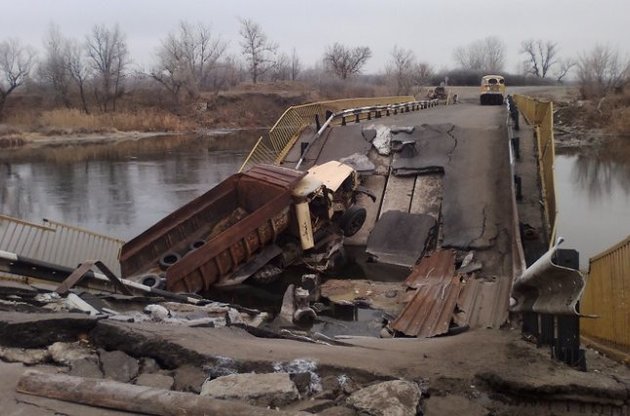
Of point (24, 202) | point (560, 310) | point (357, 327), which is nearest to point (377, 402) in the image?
point (560, 310)

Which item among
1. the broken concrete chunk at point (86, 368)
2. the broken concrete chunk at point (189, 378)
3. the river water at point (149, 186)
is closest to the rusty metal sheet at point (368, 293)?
the broken concrete chunk at point (189, 378)

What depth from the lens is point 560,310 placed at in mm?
4027

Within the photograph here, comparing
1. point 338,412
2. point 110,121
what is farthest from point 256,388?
point 110,121

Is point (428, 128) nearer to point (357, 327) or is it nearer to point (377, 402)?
point (357, 327)

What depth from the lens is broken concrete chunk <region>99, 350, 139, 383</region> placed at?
390 centimetres

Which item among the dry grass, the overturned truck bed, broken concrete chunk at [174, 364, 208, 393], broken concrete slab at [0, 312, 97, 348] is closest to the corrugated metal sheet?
the overturned truck bed

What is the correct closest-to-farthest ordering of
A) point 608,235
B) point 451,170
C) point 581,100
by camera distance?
point 451,170, point 608,235, point 581,100

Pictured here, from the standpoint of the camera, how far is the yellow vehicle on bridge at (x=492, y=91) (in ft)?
123

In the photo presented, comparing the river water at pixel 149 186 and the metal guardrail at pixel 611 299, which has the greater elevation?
the metal guardrail at pixel 611 299

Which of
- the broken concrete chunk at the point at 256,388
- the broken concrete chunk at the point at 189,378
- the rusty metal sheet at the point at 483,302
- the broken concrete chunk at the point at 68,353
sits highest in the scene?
the broken concrete chunk at the point at 68,353

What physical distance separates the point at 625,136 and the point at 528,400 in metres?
51.8

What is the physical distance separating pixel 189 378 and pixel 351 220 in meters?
7.85

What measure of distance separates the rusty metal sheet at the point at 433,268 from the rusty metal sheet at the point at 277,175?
8.61 ft

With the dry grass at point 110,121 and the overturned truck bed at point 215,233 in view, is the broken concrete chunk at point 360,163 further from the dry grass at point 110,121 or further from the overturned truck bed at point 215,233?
the dry grass at point 110,121
